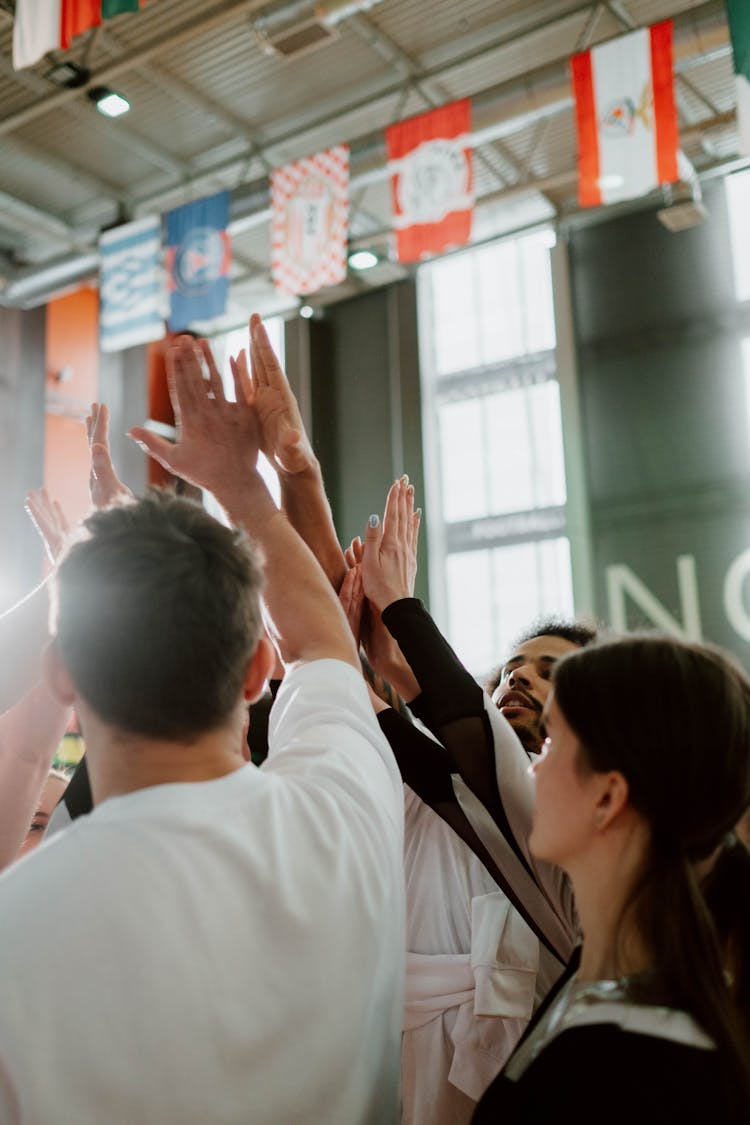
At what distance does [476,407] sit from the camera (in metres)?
10.7

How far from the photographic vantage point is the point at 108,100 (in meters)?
8.04

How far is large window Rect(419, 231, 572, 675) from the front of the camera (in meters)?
9.95

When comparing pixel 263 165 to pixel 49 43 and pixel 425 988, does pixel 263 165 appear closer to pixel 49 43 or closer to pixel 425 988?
pixel 49 43

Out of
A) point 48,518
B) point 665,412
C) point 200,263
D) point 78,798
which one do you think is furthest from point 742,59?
point 78,798

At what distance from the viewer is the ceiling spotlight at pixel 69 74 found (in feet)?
25.6

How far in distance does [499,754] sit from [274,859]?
0.55 metres

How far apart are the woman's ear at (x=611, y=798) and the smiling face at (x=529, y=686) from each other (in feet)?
2.78

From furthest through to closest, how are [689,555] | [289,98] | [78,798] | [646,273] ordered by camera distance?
[646,273]
[689,555]
[289,98]
[78,798]

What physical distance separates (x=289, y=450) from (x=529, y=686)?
2.65 feet

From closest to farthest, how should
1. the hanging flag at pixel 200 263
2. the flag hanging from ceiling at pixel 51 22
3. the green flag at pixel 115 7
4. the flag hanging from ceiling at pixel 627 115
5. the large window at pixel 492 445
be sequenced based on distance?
1. the green flag at pixel 115 7
2. the flag hanging from ceiling at pixel 51 22
3. the flag hanging from ceiling at pixel 627 115
4. the hanging flag at pixel 200 263
5. the large window at pixel 492 445

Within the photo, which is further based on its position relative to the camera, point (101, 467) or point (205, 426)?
point (101, 467)

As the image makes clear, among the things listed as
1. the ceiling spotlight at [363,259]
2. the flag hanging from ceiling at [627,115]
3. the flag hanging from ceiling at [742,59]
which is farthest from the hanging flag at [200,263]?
the flag hanging from ceiling at [742,59]

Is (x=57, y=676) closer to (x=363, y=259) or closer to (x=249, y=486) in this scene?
(x=249, y=486)

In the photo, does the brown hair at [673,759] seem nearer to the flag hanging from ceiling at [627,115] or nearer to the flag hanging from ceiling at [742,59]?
the flag hanging from ceiling at [742,59]
